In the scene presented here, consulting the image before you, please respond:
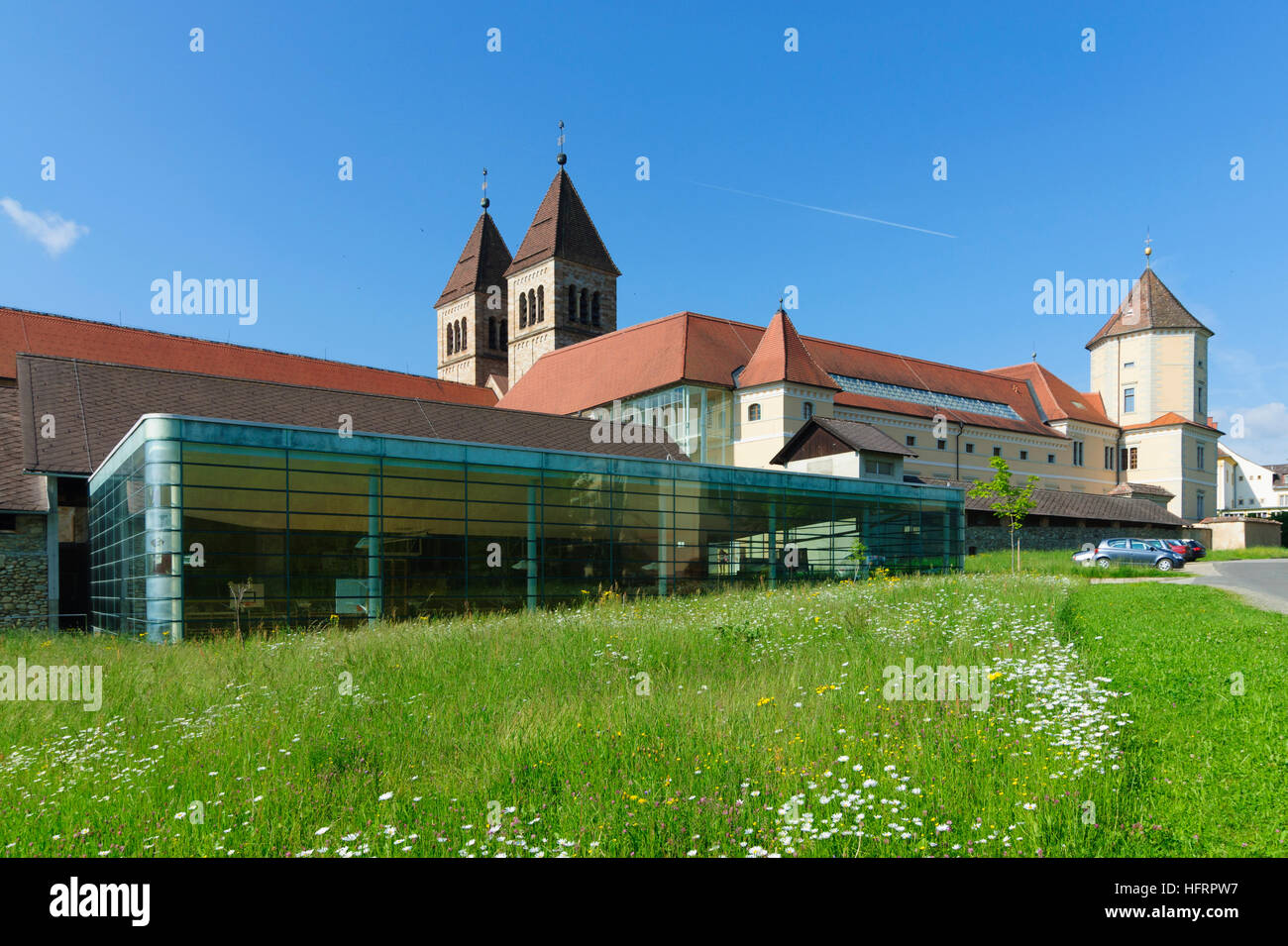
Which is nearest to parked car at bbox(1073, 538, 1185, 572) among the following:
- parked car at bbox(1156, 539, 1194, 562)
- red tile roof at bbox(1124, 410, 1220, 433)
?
parked car at bbox(1156, 539, 1194, 562)

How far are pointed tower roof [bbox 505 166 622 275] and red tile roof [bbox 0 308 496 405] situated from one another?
1715cm

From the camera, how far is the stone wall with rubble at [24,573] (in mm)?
21906

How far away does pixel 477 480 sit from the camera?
2202 centimetres

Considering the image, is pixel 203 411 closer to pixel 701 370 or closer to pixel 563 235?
pixel 701 370

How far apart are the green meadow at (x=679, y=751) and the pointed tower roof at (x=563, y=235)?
64.5 m

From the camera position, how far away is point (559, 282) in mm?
71375

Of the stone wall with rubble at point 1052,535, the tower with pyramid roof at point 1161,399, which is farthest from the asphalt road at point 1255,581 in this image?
the tower with pyramid roof at point 1161,399

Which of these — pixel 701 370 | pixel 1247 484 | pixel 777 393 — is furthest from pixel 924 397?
pixel 1247 484

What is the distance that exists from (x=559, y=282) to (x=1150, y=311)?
4994cm

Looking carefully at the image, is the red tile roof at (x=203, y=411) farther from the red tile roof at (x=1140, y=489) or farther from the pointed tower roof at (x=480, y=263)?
the pointed tower roof at (x=480, y=263)

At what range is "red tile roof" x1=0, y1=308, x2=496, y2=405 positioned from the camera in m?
41.2
